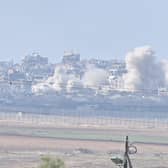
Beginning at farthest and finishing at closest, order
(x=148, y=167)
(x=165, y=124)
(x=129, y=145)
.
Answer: (x=165, y=124) < (x=148, y=167) < (x=129, y=145)

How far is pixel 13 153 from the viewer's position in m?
93.0

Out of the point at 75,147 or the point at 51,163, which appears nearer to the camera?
the point at 51,163

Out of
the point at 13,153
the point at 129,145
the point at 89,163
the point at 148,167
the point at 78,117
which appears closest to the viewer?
the point at 129,145

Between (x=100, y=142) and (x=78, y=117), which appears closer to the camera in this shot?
A: (x=100, y=142)

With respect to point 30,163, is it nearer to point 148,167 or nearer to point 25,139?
point 148,167

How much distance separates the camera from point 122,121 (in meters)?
179

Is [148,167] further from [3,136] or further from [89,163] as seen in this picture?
[3,136]

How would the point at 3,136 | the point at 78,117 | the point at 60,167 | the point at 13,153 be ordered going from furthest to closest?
the point at 78,117 → the point at 3,136 → the point at 13,153 → the point at 60,167

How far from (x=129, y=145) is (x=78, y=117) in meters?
166

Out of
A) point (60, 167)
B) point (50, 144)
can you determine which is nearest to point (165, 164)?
point (50, 144)

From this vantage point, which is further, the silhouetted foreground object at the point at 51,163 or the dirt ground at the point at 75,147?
the dirt ground at the point at 75,147

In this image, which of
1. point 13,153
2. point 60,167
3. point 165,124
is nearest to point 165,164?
point 13,153

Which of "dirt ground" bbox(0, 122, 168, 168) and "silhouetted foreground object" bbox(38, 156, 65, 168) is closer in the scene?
"silhouetted foreground object" bbox(38, 156, 65, 168)

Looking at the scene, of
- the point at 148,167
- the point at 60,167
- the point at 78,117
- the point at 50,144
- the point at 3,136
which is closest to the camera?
the point at 60,167
